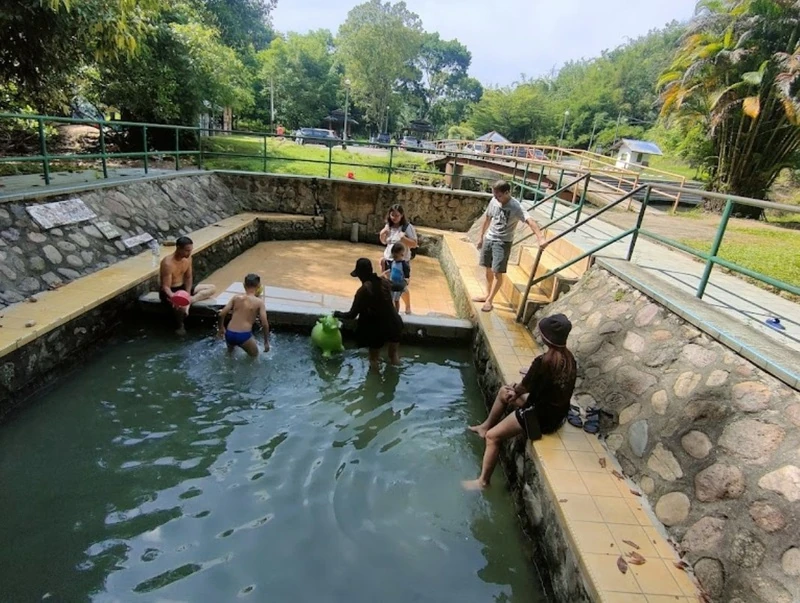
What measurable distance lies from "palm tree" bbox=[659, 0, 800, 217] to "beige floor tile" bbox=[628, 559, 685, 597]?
1406 centimetres

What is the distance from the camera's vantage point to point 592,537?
101 inches

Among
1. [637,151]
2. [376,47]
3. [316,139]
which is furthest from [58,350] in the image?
[376,47]

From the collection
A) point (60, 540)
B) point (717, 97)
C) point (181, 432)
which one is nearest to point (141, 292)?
point (181, 432)

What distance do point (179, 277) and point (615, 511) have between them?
17.0 ft

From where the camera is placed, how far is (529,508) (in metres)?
3.23

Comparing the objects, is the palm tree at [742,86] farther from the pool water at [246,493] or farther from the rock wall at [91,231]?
A: the rock wall at [91,231]

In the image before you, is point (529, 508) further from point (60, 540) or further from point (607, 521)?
→ point (60, 540)

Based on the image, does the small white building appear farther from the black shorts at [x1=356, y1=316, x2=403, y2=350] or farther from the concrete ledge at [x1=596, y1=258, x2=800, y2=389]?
the black shorts at [x1=356, y1=316, x2=403, y2=350]

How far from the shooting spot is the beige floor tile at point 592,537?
248 centimetres

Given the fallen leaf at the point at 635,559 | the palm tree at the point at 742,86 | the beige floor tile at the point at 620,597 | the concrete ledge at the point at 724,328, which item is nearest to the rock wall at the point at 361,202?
the concrete ledge at the point at 724,328

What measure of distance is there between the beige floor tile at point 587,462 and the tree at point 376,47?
160 ft

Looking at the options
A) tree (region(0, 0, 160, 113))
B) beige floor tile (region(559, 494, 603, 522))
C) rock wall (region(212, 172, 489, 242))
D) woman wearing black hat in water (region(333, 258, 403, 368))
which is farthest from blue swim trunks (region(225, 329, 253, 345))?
rock wall (region(212, 172, 489, 242))

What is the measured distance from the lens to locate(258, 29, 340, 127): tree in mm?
42906

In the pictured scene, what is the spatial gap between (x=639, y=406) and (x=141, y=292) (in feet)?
18.3
